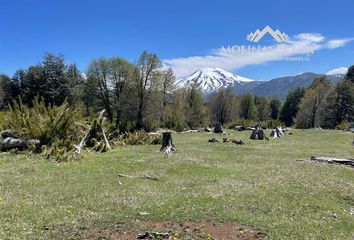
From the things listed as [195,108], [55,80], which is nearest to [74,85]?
[55,80]

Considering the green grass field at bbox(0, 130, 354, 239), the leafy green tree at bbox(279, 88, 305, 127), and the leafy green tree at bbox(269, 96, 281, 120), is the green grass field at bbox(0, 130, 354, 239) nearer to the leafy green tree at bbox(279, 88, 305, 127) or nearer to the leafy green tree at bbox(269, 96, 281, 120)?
the leafy green tree at bbox(279, 88, 305, 127)

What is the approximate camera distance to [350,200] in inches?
689

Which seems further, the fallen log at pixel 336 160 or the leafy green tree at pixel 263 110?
the leafy green tree at pixel 263 110

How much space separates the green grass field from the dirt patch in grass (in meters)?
0.41

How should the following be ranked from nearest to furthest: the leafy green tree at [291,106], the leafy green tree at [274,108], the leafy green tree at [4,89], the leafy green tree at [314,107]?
the leafy green tree at [4,89] → the leafy green tree at [314,107] → the leafy green tree at [291,106] → the leafy green tree at [274,108]

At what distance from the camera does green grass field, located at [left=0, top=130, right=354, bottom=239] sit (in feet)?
41.4

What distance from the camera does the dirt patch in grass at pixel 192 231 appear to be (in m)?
11.3

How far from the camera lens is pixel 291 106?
12350 centimetres

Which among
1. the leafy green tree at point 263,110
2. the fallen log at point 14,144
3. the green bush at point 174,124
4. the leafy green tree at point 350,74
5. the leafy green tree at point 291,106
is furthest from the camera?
the leafy green tree at point 263,110

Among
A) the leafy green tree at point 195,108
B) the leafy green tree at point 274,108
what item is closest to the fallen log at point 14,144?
the leafy green tree at point 195,108

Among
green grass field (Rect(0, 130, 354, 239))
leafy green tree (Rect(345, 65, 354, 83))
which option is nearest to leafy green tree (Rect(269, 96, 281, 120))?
leafy green tree (Rect(345, 65, 354, 83))

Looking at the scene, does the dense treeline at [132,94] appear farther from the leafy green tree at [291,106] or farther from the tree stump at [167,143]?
the tree stump at [167,143]

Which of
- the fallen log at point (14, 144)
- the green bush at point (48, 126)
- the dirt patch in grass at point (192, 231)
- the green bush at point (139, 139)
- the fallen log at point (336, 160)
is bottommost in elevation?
the fallen log at point (336, 160)

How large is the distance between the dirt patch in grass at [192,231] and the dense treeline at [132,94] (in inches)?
1609
